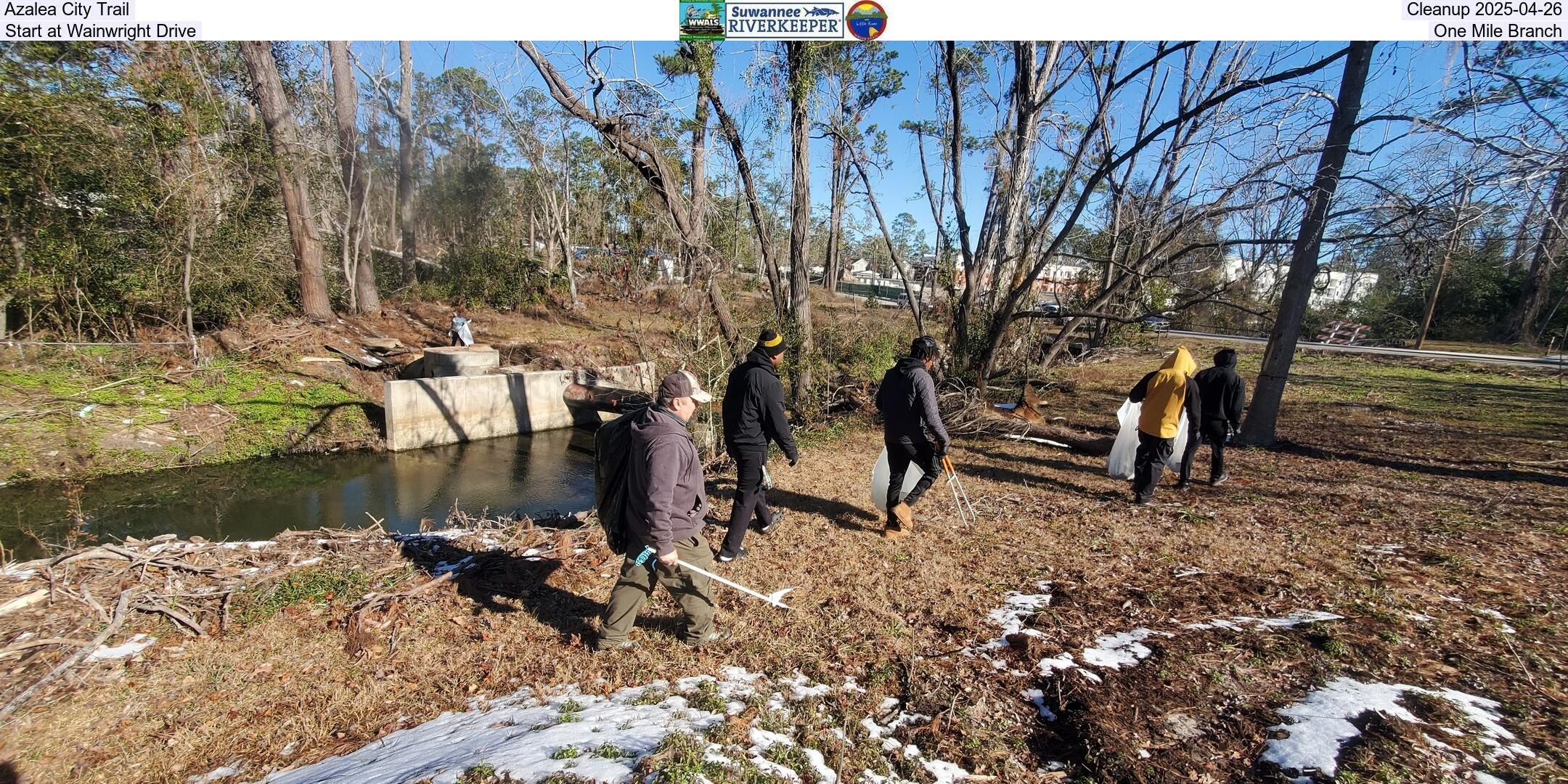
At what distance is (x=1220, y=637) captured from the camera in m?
3.57

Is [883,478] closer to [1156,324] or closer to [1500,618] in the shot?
[1500,618]

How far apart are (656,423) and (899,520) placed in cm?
290

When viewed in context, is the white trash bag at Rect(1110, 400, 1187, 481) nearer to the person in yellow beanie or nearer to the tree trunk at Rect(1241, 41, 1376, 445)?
the person in yellow beanie

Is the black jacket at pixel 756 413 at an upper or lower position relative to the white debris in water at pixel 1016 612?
upper

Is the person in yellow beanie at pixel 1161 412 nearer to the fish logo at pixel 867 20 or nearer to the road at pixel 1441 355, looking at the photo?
the fish logo at pixel 867 20

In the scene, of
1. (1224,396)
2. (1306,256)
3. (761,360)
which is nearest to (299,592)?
(761,360)

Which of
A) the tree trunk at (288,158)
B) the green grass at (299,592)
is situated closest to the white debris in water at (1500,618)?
the green grass at (299,592)

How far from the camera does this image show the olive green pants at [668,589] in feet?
11.9

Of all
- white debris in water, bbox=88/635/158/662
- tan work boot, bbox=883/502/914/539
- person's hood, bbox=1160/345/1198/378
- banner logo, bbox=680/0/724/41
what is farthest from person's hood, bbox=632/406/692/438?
banner logo, bbox=680/0/724/41

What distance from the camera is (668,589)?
144 inches

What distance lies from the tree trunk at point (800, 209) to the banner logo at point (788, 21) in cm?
143

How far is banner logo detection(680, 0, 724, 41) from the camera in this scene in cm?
762

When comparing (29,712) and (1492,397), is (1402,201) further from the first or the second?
(29,712)

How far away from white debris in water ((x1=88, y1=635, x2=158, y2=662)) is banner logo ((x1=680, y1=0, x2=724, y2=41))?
7.63m
